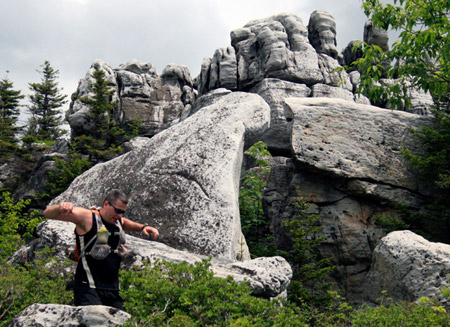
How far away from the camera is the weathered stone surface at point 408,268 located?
7109mm

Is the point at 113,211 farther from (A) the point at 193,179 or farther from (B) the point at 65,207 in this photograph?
(A) the point at 193,179

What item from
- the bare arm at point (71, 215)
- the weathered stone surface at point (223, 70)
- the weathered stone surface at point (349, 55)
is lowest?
the bare arm at point (71, 215)

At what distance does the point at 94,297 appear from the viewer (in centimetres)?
465

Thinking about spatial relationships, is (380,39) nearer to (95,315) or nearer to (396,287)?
(396,287)

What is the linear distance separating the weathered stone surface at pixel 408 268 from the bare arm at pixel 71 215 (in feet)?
18.9

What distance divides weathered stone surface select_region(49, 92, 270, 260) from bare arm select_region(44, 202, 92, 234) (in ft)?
9.59

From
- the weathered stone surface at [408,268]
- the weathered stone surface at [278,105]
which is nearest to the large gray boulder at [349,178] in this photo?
the weathered stone surface at [408,268]

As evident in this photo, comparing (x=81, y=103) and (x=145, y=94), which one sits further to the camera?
(x=145, y=94)

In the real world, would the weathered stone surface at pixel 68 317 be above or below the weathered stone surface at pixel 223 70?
below

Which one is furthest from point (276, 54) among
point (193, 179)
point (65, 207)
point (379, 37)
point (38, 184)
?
point (65, 207)

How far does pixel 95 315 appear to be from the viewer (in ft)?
11.6

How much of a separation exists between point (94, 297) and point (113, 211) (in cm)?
101

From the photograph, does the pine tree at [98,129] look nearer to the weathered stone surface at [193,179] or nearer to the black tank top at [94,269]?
the weathered stone surface at [193,179]

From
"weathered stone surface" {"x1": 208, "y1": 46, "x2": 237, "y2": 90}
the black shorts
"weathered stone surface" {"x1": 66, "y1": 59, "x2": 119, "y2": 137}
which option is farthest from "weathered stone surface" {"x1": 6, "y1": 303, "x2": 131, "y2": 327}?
"weathered stone surface" {"x1": 208, "y1": 46, "x2": 237, "y2": 90}
